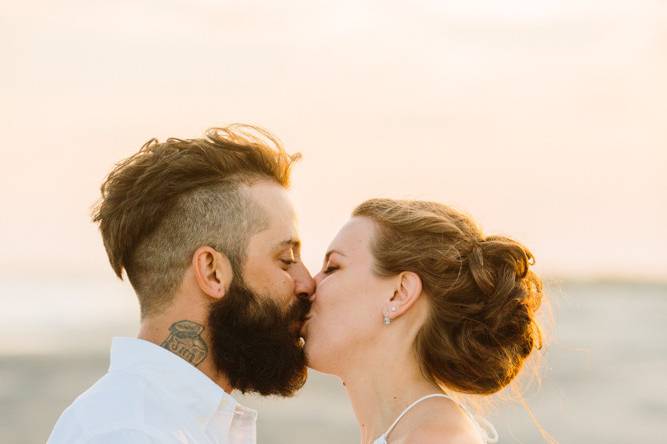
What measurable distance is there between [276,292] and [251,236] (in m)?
0.28

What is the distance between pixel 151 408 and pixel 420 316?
1409mm

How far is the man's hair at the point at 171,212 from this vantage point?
4984 millimetres

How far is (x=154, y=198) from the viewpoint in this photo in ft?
16.4

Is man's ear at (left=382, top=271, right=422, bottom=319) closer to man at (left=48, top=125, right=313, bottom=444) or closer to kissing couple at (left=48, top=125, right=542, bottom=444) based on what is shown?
kissing couple at (left=48, top=125, right=542, bottom=444)

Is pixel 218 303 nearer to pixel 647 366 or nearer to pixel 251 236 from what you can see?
pixel 251 236

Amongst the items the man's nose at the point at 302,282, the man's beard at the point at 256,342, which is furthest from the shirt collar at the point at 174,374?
the man's nose at the point at 302,282

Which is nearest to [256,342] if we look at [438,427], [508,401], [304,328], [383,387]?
[304,328]

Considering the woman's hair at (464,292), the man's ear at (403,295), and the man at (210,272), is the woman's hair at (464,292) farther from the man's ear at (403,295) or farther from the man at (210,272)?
the man at (210,272)

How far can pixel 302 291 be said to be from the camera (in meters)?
5.26

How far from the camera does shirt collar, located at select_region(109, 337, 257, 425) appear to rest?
459 cm

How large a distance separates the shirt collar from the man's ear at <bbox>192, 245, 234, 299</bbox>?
1.17 feet

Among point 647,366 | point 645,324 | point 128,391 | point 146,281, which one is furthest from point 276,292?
point 645,324

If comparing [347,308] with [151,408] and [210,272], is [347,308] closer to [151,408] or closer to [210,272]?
[210,272]

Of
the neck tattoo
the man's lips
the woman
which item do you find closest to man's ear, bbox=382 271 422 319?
the woman
